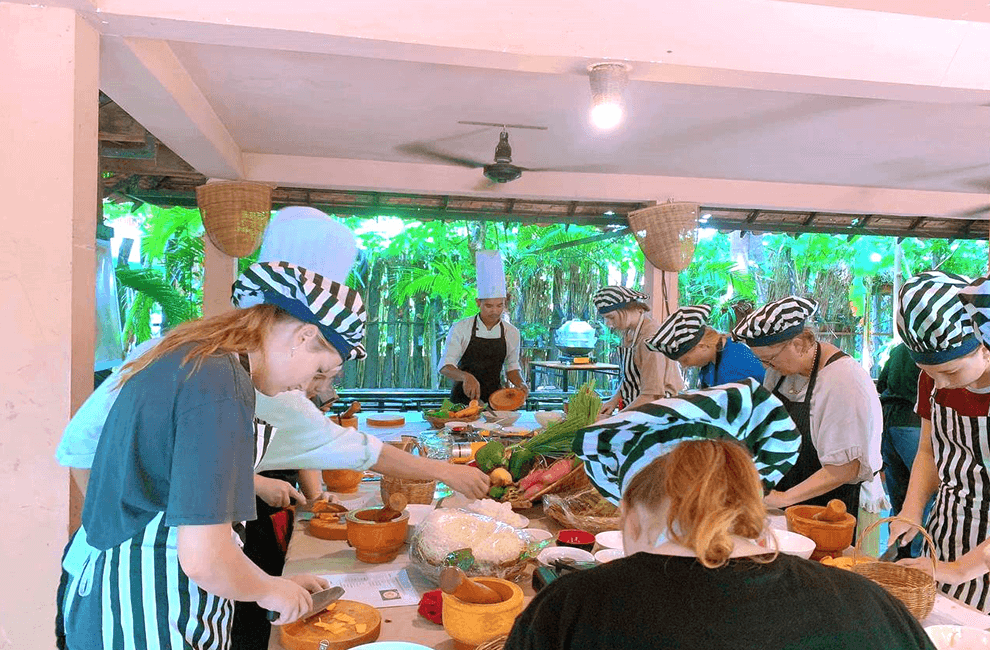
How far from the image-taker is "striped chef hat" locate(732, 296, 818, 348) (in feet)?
9.91

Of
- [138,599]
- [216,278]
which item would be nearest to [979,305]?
[138,599]

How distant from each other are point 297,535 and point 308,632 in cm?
90

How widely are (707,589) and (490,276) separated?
505cm

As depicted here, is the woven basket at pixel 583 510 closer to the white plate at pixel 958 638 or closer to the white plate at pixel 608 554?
the white plate at pixel 608 554

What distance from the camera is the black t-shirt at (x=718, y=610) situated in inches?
37.9

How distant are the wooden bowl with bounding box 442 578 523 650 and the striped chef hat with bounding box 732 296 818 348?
195 centimetres

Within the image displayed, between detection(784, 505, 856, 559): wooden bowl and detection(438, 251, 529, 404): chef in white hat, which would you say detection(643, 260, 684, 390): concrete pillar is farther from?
detection(784, 505, 856, 559): wooden bowl

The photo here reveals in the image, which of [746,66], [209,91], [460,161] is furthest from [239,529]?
[460,161]

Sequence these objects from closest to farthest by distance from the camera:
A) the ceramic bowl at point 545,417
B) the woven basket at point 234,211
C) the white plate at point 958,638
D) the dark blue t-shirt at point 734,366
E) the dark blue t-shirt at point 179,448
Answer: the dark blue t-shirt at point 179,448 < the white plate at point 958,638 < the dark blue t-shirt at point 734,366 < the ceramic bowl at point 545,417 < the woven basket at point 234,211

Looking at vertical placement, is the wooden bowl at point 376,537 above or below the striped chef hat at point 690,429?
below

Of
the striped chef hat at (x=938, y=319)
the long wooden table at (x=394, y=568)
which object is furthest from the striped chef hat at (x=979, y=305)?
the long wooden table at (x=394, y=568)

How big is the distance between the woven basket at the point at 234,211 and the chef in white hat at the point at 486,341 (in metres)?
1.89

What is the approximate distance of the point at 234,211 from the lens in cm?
467

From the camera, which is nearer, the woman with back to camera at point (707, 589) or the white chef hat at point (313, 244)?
the woman with back to camera at point (707, 589)
